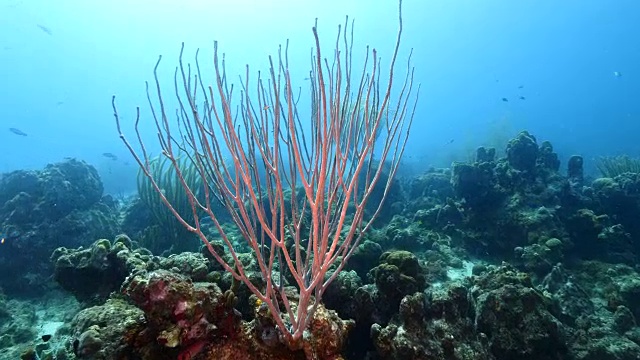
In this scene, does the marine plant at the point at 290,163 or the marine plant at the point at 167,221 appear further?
the marine plant at the point at 167,221

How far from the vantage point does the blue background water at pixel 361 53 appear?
47.6 m

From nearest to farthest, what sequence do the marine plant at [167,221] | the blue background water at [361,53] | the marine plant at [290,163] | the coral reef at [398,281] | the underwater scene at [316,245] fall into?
the marine plant at [290,163] < the underwater scene at [316,245] < the coral reef at [398,281] < the marine plant at [167,221] < the blue background water at [361,53]

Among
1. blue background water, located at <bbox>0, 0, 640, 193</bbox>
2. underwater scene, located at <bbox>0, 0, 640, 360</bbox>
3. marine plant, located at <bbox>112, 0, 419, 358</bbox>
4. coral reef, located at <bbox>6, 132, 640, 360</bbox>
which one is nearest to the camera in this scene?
marine plant, located at <bbox>112, 0, 419, 358</bbox>

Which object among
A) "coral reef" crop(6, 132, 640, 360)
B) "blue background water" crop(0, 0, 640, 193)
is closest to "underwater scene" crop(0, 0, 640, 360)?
"coral reef" crop(6, 132, 640, 360)

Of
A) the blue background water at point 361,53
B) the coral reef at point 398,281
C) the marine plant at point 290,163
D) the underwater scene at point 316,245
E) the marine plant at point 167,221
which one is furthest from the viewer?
the blue background water at point 361,53

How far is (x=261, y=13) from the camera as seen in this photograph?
49.3 meters

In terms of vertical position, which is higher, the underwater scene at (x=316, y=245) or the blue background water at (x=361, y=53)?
the blue background water at (x=361, y=53)

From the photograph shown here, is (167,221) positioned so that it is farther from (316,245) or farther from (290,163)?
(316,245)

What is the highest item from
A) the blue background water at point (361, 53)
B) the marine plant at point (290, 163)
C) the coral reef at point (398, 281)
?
the blue background water at point (361, 53)

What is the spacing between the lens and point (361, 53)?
228 ft

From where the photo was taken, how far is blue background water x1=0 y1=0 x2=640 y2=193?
47.6 meters

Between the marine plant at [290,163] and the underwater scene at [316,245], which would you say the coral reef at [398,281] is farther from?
the marine plant at [290,163]

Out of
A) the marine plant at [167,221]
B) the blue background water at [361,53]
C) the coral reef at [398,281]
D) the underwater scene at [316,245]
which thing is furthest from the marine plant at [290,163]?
the blue background water at [361,53]

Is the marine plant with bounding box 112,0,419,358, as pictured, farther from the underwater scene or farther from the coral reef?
the coral reef
